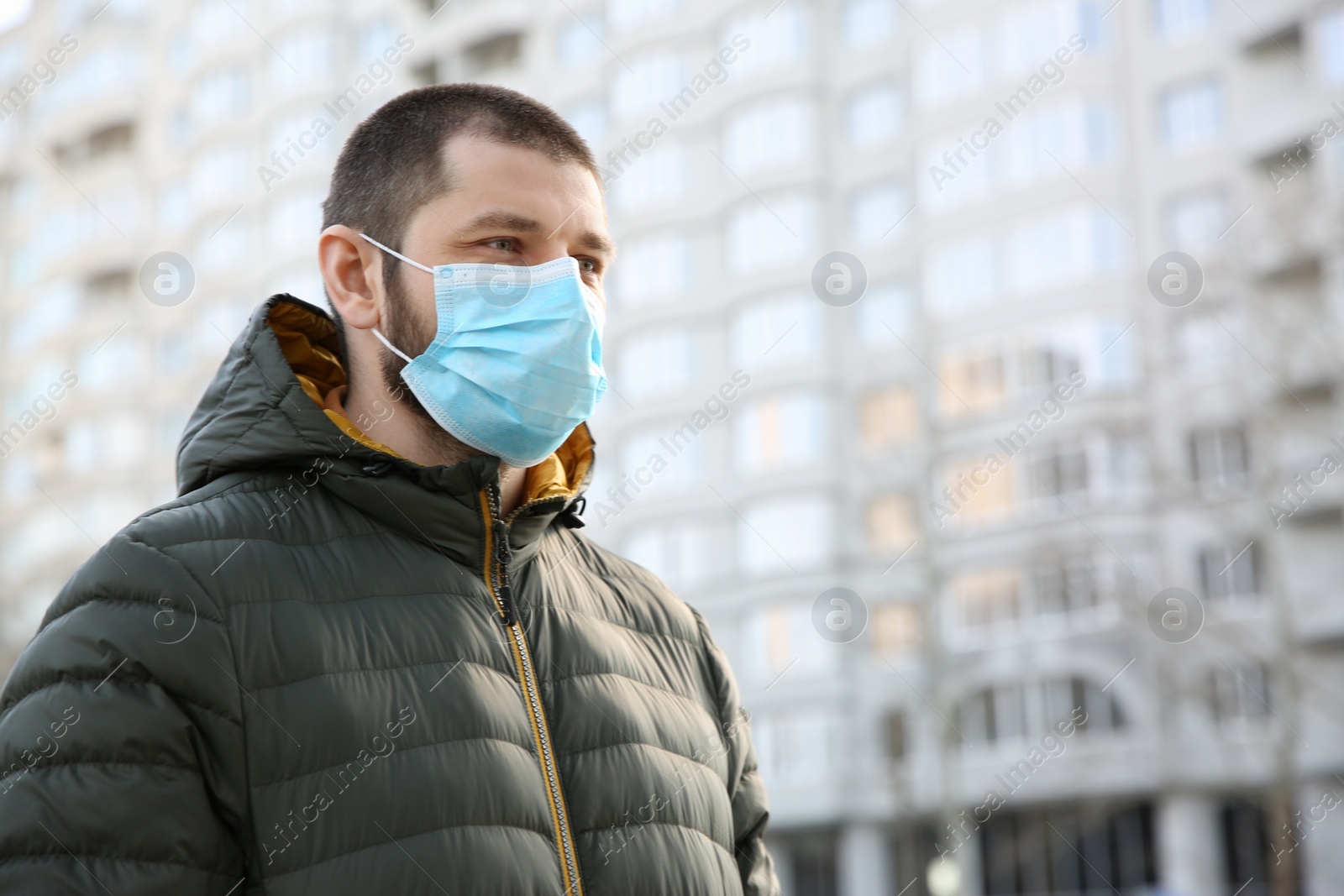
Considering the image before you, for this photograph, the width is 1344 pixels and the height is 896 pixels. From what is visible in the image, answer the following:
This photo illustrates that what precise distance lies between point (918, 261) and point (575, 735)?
35.1 meters

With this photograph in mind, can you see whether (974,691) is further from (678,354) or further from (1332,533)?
(678,354)

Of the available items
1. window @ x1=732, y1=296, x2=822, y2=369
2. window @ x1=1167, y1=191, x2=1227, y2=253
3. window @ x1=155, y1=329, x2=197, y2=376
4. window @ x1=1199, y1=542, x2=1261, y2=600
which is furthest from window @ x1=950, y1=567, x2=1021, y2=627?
window @ x1=155, y1=329, x2=197, y2=376

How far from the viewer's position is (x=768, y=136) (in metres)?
39.2

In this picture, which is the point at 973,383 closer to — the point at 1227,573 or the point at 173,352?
the point at 1227,573

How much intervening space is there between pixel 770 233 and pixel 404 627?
122 ft

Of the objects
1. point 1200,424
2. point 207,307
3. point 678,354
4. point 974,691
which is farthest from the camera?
point 207,307

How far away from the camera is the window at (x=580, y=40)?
42.8 meters

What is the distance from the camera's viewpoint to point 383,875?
80.9 inches

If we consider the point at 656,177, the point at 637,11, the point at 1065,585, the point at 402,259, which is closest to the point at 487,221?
the point at 402,259

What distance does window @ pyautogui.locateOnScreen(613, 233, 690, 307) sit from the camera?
132ft

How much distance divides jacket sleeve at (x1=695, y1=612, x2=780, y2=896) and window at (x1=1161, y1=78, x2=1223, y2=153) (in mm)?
33108

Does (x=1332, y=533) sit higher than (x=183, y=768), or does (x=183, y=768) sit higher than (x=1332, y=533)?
(x=183, y=768)

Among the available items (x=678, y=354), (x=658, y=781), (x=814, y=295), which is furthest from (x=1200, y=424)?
(x=658, y=781)

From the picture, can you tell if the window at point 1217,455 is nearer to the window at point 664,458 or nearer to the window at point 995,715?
the window at point 995,715
